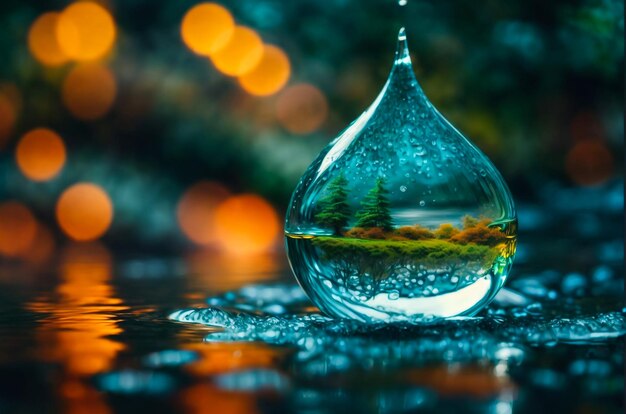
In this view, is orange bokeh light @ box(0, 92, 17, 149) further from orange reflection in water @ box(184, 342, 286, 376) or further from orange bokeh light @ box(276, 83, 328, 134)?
orange reflection in water @ box(184, 342, 286, 376)

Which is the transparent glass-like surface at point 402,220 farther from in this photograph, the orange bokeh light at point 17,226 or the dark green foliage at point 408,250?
the orange bokeh light at point 17,226

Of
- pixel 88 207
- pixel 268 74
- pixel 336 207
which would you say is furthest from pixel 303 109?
pixel 336 207

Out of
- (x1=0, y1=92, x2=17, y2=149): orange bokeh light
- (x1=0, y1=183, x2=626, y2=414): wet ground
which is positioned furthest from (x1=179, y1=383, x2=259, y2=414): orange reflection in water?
(x1=0, y1=92, x2=17, y2=149): orange bokeh light

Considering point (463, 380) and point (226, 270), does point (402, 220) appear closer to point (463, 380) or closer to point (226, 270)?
point (463, 380)

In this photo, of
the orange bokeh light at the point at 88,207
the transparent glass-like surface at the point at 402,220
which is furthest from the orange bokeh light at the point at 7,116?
the transparent glass-like surface at the point at 402,220

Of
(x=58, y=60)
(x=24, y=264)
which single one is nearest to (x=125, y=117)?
(x=58, y=60)

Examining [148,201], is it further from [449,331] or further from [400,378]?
[400,378]
